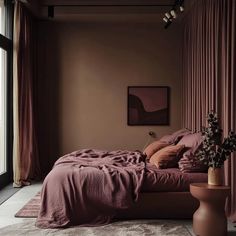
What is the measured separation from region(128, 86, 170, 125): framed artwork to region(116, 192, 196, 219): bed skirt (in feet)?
10.2

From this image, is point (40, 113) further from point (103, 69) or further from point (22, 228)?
point (22, 228)

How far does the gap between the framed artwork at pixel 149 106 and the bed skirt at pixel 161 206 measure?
312 centimetres

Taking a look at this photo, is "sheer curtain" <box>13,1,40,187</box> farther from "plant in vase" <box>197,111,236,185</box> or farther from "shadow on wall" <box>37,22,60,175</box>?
"plant in vase" <box>197,111,236,185</box>

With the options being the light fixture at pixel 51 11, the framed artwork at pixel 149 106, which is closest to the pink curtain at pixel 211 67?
the framed artwork at pixel 149 106

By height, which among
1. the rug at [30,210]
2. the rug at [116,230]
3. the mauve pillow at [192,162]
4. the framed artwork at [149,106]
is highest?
the framed artwork at [149,106]

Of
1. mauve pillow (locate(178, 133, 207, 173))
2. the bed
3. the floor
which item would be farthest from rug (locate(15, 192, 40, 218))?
mauve pillow (locate(178, 133, 207, 173))

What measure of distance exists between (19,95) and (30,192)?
1569 mm

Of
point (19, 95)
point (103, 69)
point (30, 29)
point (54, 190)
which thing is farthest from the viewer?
point (103, 69)

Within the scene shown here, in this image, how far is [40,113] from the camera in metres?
7.06

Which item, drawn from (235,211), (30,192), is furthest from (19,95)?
(235,211)

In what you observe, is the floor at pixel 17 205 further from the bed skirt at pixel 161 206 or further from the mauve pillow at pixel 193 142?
the mauve pillow at pixel 193 142

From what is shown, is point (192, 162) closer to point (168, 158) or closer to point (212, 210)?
point (168, 158)

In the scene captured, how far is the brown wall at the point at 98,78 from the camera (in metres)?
7.07

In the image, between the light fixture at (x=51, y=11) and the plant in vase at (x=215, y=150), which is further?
the light fixture at (x=51, y=11)
